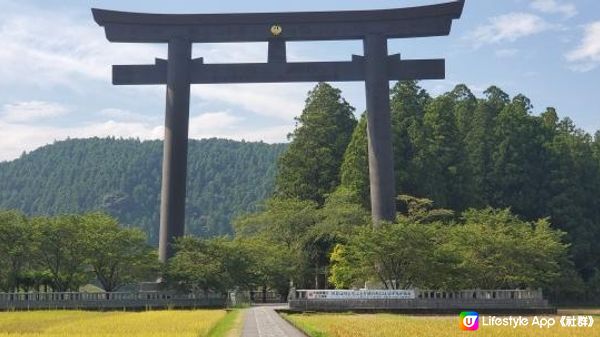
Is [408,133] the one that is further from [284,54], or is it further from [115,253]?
[115,253]

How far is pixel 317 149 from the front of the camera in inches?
2475

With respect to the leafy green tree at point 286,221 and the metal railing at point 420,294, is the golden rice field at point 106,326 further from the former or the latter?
the leafy green tree at point 286,221

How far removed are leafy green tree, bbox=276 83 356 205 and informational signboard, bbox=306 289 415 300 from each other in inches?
1005

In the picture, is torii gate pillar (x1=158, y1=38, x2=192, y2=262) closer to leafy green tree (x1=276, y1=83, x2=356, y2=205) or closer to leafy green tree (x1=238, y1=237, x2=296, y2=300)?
leafy green tree (x1=238, y1=237, x2=296, y2=300)

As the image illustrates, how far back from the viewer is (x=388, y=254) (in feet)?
122

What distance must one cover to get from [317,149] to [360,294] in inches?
1113

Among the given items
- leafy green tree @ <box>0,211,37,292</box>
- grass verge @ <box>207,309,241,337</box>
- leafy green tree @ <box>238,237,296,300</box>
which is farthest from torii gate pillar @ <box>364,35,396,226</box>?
leafy green tree @ <box>0,211,37,292</box>

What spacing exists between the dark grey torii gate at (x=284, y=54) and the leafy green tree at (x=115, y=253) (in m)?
4.11

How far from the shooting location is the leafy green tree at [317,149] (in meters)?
62.3

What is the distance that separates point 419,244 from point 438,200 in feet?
61.4

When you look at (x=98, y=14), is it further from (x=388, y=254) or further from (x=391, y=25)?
(x=388, y=254)

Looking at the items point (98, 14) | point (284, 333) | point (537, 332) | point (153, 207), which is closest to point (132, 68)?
point (98, 14)

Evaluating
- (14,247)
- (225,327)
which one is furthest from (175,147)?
(225,327)

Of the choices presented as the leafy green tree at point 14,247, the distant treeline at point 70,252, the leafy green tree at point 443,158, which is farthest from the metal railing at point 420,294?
the leafy green tree at point 443,158
